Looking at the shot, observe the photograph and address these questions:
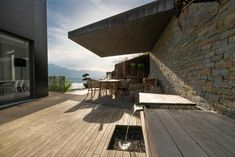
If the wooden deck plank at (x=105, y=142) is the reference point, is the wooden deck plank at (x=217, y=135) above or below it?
above

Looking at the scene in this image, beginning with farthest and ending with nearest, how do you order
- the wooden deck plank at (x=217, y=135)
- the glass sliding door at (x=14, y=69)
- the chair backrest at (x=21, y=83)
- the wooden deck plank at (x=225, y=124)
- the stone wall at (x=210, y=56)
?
the chair backrest at (x=21, y=83) → the glass sliding door at (x=14, y=69) → the stone wall at (x=210, y=56) → the wooden deck plank at (x=225, y=124) → the wooden deck plank at (x=217, y=135)

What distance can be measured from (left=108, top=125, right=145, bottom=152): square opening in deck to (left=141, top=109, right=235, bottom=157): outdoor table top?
2.12 feet

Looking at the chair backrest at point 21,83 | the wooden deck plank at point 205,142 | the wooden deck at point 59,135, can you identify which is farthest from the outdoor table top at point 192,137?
the chair backrest at point 21,83

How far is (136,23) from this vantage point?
4598 mm

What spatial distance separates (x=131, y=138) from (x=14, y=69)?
5.63m

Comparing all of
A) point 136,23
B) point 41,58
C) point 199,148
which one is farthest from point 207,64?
point 41,58

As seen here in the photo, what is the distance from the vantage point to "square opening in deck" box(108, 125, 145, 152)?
2127 mm

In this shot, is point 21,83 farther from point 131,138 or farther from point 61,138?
point 131,138

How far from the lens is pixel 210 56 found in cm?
226

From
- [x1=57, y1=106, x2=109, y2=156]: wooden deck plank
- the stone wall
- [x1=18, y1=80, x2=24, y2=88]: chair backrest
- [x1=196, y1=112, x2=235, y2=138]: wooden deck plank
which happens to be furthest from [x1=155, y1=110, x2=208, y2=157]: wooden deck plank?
[x1=18, y1=80, x2=24, y2=88]: chair backrest

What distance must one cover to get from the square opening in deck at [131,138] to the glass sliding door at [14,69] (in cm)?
451

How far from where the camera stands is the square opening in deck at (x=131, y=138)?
213 cm

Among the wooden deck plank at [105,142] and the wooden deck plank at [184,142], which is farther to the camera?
the wooden deck plank at [105,142]

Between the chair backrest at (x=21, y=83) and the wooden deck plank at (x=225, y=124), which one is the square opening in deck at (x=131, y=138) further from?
the chair backrest at (x=21, y=83)
